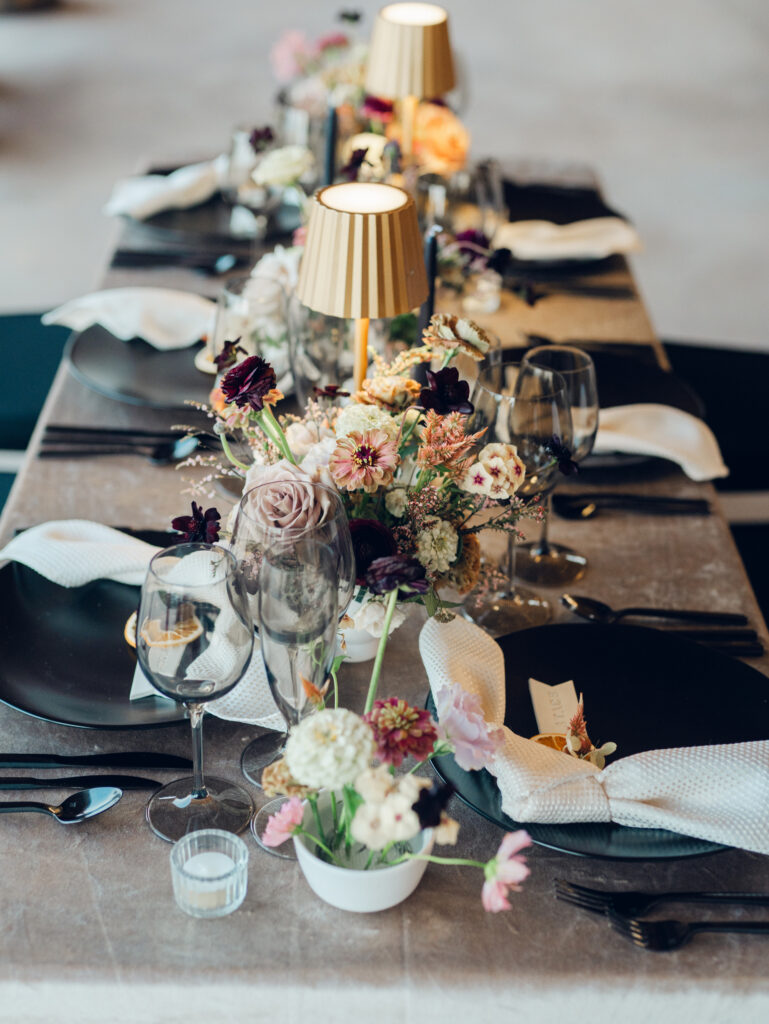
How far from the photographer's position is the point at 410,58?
2.11m

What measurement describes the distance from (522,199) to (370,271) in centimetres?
153

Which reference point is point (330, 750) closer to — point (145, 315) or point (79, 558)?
point (79, 558)

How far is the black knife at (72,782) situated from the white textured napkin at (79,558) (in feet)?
0.98

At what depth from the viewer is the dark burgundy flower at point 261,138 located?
221 cm

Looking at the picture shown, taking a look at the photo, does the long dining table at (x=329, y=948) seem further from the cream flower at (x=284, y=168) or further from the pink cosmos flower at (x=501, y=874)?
the cream flower at (x=284, y=168)

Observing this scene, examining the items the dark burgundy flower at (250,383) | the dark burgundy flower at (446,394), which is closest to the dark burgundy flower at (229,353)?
the dark burgundy flower at (250,383)

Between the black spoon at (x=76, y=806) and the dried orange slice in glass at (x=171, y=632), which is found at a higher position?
the dried orange slice in glass at (x=171, y=632)

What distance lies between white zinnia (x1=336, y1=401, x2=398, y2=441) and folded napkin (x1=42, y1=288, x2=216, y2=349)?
0.86 meters

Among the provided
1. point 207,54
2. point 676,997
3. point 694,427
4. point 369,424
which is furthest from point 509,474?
point 207,54

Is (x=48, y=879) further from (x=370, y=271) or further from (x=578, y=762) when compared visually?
(x=370, y=271)

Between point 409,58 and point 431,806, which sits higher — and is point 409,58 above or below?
above

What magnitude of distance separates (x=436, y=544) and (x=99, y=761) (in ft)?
1.31

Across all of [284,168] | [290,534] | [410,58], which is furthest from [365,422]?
[410,58]

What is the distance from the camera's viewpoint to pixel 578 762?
3.49ft
